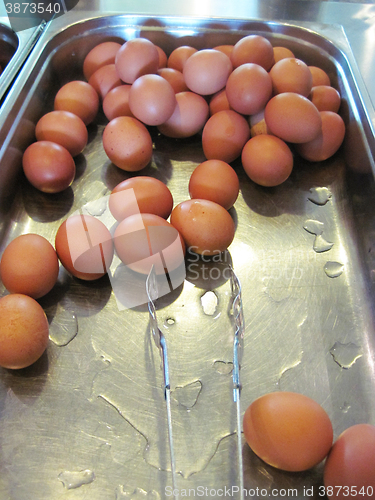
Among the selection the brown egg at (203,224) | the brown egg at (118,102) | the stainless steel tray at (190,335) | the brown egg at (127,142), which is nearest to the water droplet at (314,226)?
the stainless steel tray at (190,335)

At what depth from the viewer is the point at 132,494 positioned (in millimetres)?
634

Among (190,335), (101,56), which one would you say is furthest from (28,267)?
(101,56)

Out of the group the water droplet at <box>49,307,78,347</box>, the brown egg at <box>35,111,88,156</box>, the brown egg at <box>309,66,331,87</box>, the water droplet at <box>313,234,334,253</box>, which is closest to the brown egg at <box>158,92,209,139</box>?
the brown egg at <box>35,111,88,156</box>

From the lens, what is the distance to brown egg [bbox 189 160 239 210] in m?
0.90

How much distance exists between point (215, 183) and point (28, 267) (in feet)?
1.43

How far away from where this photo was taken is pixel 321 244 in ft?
3.13

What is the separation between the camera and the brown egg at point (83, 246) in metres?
0.79

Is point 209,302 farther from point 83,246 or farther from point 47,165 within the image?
point 47,165

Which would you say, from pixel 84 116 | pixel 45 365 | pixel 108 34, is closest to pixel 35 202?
pixel 84 116

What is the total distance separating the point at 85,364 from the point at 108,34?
103 cm

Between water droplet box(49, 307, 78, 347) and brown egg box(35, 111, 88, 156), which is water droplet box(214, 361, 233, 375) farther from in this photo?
brown egg box(35, 111, 88, 156)

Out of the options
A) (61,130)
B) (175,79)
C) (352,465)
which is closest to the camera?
(352,465)

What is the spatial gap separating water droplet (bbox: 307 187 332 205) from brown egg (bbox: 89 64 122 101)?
0.62 metres

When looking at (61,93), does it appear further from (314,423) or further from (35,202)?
(314,423)
